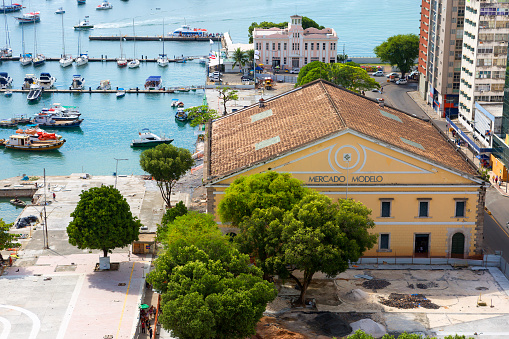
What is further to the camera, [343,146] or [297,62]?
[297,62]

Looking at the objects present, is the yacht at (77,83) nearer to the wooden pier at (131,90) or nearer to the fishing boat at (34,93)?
the wooden pier at (131,90)

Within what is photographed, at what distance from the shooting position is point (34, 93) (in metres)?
183

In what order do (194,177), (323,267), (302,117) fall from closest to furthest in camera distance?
1. (323,267)
2. (302,117)
3. (194,177)

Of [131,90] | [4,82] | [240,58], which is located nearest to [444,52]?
[240,58]

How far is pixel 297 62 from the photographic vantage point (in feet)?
636

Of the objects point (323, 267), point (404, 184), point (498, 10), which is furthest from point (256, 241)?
point (498, 10)

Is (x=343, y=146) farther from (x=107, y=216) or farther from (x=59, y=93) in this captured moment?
(x=59, y=93)

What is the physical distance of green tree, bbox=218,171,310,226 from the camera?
228 feet

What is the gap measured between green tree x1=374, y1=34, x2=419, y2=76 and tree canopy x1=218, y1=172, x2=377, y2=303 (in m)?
119

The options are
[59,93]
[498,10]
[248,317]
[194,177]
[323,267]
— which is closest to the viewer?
[248,317]

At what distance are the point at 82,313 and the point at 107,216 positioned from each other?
10391 mm

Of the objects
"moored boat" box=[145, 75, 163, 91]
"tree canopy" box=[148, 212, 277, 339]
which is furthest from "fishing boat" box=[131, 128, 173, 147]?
"tree canopy" box=[148, 212, 277, 339]

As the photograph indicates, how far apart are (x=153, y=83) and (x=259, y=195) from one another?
419 feet

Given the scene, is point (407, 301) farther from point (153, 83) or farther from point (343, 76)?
point (153, 83)
